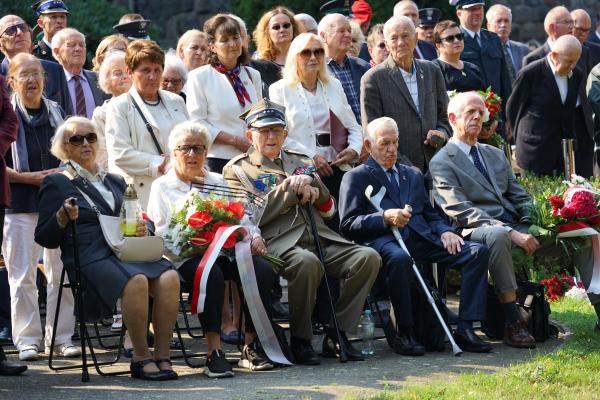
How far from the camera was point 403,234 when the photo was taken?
10.2m

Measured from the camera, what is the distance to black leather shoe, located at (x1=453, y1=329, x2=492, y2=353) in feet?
32.1

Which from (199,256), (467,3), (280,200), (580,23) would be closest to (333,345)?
(280,200)

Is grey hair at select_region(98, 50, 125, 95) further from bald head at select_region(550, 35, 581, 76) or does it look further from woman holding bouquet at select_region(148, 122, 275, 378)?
bald head at select_region(550, 35, 581, 76)

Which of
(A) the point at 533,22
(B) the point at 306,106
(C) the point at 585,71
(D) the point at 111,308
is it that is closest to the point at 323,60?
(B) the point at 306,106

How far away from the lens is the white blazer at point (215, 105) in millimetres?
10836

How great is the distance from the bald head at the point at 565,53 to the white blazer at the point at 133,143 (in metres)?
5.41

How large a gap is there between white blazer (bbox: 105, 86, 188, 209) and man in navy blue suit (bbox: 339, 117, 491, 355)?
1511mm

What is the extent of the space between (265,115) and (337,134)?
4.34 ft

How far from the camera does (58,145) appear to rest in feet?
30.3

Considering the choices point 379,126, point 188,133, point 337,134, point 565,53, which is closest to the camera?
point 188,133

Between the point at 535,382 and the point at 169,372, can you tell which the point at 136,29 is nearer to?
the point at 169,372

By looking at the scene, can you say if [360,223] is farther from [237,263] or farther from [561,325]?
[561,325]

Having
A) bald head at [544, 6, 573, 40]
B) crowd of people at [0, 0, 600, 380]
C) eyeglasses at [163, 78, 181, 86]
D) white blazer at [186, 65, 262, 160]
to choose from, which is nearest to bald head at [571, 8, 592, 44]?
bald head at [544, 6, 573, 40]

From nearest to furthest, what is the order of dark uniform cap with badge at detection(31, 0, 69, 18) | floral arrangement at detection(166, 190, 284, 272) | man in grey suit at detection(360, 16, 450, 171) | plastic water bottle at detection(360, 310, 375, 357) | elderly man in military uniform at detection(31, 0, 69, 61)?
floral arrangement at detection(166, 190, 284, 272)
plastic water bottle at detection(360, 310, 375, 357)
man in grey suit at detection(360, 16, 450, 171)
elderly man in military uniform at detection(31, 0, 69, 61)
dark uniform cap with badge at detection(31, 0, 69, 18)
